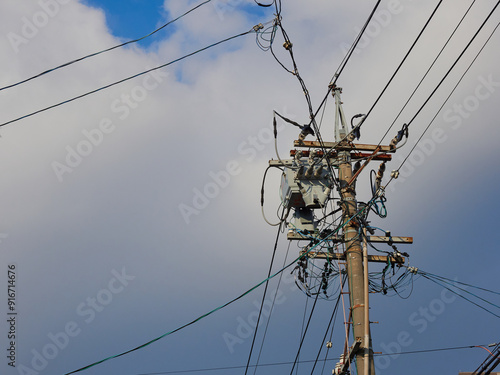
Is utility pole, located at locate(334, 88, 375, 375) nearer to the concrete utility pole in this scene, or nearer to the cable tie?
the concrete utility pole

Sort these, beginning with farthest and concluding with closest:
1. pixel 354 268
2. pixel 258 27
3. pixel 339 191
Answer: pixel 339 191
pixel 354 268
pixel 258 27

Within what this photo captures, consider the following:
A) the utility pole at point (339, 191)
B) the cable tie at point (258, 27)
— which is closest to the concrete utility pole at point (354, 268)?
the utility pole at point (339, 191)

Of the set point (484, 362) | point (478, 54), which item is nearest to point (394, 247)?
point (484, 362)

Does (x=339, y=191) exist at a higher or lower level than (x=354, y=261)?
higher

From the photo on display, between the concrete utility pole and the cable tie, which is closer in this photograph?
the cable tie

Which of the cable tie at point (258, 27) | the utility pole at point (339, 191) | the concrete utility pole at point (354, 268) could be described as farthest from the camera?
the utility pole at point (339, 191)

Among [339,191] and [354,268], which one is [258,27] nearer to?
[339,191]

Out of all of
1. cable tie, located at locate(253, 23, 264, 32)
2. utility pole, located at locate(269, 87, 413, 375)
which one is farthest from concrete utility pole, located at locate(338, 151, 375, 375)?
cable tie, located at locate(253, 23, 264, 32)

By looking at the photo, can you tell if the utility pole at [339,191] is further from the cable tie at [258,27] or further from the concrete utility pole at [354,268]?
the cable tie at [258,27]

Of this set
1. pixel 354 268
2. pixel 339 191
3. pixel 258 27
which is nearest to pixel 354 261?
pixel 354 268

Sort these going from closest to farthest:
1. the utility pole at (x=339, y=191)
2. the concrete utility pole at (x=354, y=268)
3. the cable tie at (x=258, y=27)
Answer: the cable tie at (x=258, y=27)
the concrete utility pole at (x=354, y=268)
the utility pole at (x=339, y=191)

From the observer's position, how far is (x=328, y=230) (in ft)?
46.9

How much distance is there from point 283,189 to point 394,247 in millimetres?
2778

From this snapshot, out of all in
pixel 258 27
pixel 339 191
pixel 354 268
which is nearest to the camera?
pixel 258 27
